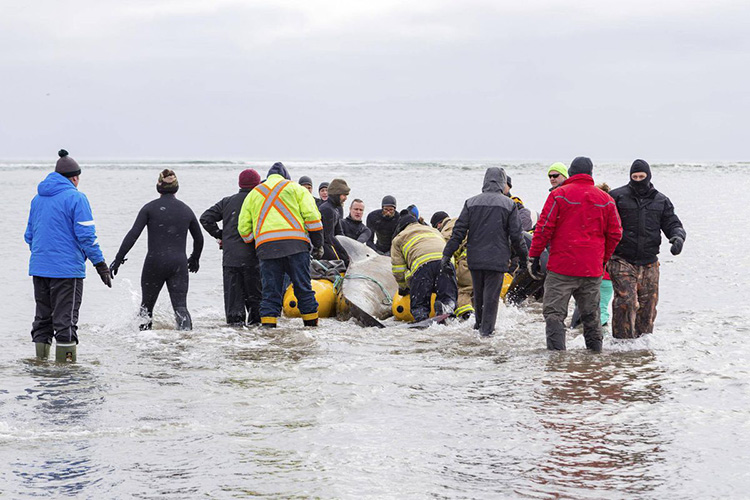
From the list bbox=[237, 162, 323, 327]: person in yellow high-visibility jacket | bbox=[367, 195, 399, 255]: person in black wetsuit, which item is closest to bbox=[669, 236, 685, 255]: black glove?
bbox=[237, 162, 323, 327]: person in yellow high-visibility jacket

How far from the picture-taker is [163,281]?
31.0 feet

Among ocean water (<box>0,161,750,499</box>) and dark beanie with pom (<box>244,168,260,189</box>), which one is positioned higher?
dark beanie with pom (<box>244,168,260,189</box>)

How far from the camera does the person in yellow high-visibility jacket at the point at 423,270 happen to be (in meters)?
10.1

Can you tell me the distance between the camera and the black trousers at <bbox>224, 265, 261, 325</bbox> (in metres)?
10.1

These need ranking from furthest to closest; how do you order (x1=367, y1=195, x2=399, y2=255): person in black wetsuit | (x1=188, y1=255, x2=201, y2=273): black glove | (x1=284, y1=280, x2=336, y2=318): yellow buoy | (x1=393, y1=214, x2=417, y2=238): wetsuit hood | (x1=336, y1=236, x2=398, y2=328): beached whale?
(x1=367, y1=195, x2=399, y2=255): person in black wetsuit
(x1=284, y1=280, x2=336, y2=318): yellow buoy
(x1=393, y1=214, x2=417, y2=238): wetsuit hood
(x1=336, y1=236, x2=398, y2=328): beached whale
(x1=188, y1=255, x2=201, y2=273): black glove

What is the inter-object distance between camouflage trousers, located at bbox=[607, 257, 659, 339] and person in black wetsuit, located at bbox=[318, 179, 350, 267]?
463 cm

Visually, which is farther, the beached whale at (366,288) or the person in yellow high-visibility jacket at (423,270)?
the beached whale at (366,288)

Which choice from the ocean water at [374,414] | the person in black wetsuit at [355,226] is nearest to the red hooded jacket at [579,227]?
the ocean water at [374,414]

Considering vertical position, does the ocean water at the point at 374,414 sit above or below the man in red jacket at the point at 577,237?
below

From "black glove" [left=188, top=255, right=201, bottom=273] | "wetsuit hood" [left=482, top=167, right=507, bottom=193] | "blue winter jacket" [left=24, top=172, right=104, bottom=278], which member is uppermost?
"wetsuit hood" [left=482, top=167, right=507, bottom=193]

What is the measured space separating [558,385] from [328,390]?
74.9 inches

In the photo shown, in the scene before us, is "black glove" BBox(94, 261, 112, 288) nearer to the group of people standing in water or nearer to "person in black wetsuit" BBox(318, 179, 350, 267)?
the group of people standing in water

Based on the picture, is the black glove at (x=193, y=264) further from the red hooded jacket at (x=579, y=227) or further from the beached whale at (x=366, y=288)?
the red hooded jacket at (x=579, y=227)

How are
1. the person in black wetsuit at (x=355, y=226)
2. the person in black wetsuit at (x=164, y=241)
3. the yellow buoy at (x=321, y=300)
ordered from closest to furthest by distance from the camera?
1. the person in black wetsuit at (x=164, y=241)
2. the yellow buoy at (x=321, y=300)
3. the person in black wetsuit at (x=355, y=226)
